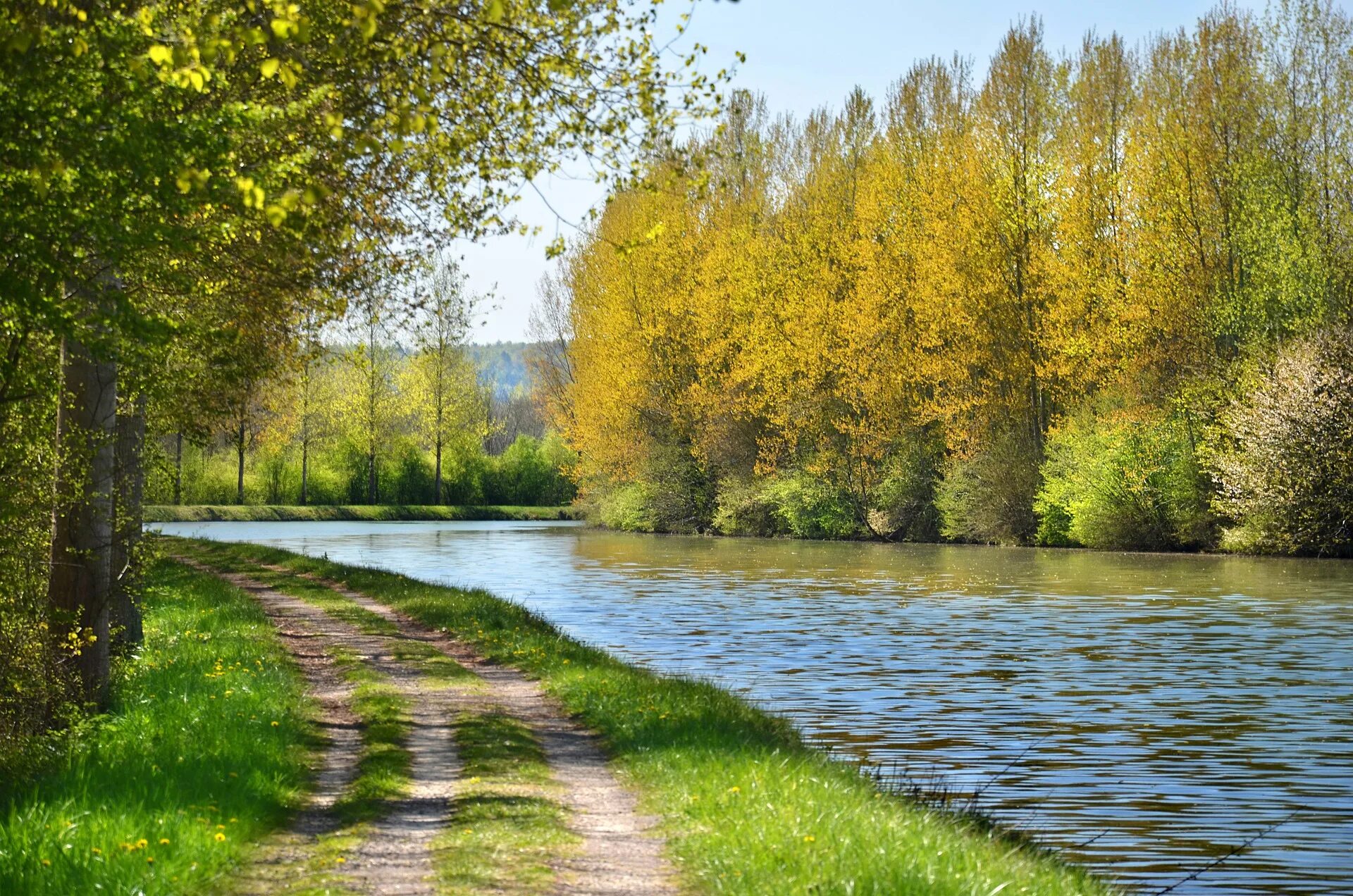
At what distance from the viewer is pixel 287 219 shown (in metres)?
8.91

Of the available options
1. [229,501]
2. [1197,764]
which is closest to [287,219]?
[1197,764]

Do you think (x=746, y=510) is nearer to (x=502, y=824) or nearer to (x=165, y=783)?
(x=165, y=783)

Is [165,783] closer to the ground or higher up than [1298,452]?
closer to the ground

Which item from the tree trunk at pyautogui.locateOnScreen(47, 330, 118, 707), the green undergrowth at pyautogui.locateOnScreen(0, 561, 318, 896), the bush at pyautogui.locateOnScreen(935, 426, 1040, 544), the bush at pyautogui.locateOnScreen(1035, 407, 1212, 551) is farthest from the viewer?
the bush at pyautogui.locateOnScreen(935, 426, 1040, 544)

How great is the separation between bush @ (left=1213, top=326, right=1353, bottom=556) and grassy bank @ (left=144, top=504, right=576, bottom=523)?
43.8m

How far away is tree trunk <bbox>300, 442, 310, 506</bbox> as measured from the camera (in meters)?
81.5

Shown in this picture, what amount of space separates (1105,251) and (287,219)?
37.0 meters

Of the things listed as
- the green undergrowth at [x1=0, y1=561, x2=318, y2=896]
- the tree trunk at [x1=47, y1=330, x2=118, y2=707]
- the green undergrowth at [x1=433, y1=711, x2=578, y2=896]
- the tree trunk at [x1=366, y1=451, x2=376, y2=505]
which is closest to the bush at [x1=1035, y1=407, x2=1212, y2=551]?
the green undergrowth at [x1=0, y1=561, x2=318, y2=896]

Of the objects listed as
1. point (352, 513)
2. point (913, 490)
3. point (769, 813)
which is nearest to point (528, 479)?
point (352, 513)

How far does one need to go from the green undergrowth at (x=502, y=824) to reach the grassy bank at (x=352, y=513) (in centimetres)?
6264

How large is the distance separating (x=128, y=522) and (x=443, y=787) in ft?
16.8

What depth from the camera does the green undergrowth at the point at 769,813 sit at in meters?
7.51

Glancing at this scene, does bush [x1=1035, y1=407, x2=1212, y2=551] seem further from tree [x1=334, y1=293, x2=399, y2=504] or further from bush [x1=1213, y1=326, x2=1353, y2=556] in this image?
tree [x1=334, y1=293, x2=399, y2=504]

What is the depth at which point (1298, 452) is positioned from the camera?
3572 cm
